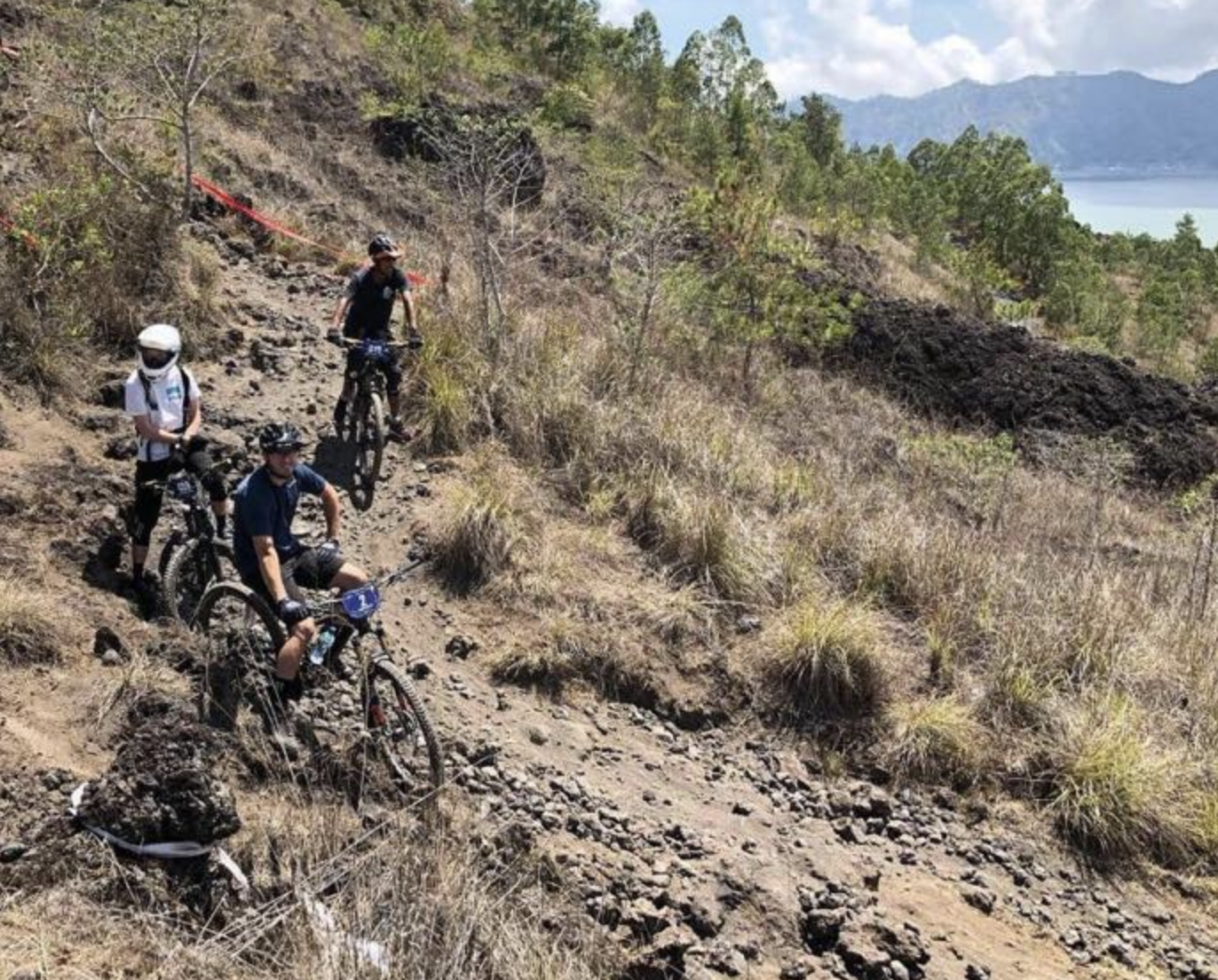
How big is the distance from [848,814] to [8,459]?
5.81 meters

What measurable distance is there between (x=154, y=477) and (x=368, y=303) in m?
2.62

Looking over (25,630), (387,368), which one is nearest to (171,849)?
(25,630)

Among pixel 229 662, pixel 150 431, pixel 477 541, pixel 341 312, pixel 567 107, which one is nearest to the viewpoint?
pixel 229 662

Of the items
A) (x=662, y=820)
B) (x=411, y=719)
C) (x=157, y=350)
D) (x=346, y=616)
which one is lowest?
(x=662, y=820)

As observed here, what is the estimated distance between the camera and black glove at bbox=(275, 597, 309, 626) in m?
4.65

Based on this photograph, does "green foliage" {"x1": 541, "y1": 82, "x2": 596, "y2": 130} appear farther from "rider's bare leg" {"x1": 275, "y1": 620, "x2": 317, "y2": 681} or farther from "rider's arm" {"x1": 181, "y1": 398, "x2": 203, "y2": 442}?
"rider's bare leg" {"x1": 275, "y1": 620, "x2": 317, "y2": 681}

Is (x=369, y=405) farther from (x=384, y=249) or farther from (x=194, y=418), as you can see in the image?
(x=194, y=418)

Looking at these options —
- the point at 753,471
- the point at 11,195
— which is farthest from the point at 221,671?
the point at 11,195

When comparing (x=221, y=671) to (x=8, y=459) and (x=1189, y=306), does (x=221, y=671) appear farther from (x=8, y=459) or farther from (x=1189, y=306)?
(x=1189, y=306)

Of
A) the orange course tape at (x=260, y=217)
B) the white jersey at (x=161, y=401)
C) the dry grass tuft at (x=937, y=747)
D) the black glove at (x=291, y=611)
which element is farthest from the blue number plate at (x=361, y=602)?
the orange course tape at (x=260, y=217)

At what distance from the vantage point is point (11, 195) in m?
9.14

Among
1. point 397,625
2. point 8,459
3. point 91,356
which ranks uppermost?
point 91,356

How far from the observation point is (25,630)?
500cm

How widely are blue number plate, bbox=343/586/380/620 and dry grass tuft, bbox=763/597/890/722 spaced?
9.15 ft
